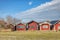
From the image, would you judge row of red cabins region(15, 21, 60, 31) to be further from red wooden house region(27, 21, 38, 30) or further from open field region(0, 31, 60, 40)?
open field region(0, 31, 60, 40)

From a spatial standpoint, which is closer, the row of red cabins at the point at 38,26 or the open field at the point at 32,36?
the open field at the point at 32,36

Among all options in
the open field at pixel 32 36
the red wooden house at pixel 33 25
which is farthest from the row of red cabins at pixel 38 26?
the open field at pixel 32 36

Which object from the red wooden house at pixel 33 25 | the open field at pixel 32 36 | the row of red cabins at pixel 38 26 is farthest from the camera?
the red wooden house at pixel 33 25

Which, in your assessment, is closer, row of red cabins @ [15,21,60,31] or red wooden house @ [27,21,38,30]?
row of red cabins @ [15,21,60,31]

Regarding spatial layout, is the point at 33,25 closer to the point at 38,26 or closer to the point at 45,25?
the point at 38,26

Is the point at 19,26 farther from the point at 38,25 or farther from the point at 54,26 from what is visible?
the point at 54,26

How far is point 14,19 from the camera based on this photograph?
12975 centimetres

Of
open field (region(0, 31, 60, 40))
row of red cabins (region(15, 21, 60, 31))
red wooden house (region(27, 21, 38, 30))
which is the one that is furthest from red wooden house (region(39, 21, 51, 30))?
open field (region(0, 31, 60, 40))

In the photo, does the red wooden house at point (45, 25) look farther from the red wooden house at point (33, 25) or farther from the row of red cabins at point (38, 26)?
the red wooden house at point (33, 25)

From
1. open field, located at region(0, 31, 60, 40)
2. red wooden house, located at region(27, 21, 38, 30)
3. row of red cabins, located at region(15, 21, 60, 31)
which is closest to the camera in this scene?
open field, located at region(0, 31, 60, 40)

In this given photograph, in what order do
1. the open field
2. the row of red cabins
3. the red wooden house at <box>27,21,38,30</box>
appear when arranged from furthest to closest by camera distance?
1. the red wooden house at <box>27,21,38,30</box>
2. the row of red cabins
3. the open field

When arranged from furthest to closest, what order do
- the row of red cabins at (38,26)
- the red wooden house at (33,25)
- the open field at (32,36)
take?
1. the red wooden house at (33,25)
2. the row of red cabins at (38,26)
3. the open field at (32,36)

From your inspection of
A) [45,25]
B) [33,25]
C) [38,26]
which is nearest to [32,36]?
[45,25]

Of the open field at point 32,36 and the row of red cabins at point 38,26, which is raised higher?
the row of red cabins at point 38,26
